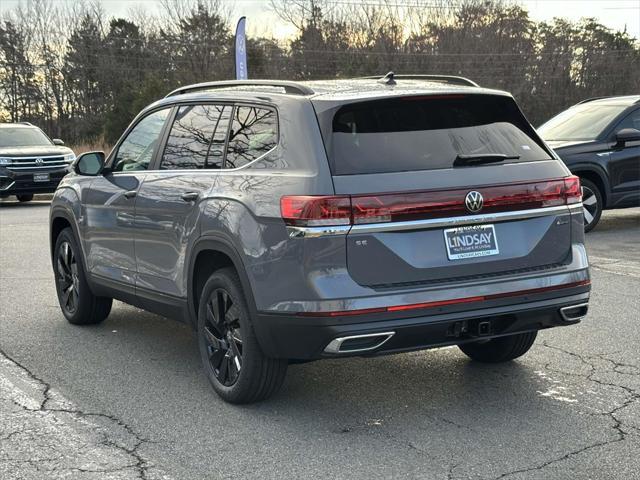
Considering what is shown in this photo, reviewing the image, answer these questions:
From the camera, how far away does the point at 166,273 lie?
5551 millimetres

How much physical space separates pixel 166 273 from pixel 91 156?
1552 millimetres

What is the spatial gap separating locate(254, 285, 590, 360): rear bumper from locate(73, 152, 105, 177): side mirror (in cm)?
258

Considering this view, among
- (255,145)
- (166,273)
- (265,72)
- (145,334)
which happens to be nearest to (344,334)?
(255,145)

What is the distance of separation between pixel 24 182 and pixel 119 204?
46.5ft

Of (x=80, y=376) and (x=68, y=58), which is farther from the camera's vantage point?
(x=68, y=58)

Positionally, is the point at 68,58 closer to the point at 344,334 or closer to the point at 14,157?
the point at 14,157

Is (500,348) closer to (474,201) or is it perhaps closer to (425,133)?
(474,201)

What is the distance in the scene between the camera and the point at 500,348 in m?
5.65

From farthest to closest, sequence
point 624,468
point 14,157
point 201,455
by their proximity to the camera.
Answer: point 14,157, point 201,455, point 624,468

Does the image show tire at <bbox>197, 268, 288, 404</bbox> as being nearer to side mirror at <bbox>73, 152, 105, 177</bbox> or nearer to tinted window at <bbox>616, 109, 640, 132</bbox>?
side mirror at <bbox>73, 152, 105, 177</bbox>

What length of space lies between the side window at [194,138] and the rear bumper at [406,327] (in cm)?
121

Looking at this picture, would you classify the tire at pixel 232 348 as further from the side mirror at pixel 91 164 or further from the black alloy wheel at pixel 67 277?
the black alloy wheel at pixel 67 277

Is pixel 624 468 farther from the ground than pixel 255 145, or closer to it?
closer to it

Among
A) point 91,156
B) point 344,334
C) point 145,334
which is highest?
point 91,156
